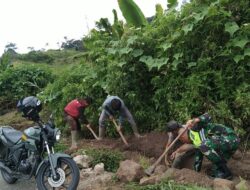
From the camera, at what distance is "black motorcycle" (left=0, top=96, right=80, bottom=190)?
6.65 metres

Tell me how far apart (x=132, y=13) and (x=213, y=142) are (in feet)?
17.8

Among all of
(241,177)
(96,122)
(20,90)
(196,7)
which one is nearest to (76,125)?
(96,122)

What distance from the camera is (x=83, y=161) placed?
7.95 m

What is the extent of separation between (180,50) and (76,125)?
123 inches

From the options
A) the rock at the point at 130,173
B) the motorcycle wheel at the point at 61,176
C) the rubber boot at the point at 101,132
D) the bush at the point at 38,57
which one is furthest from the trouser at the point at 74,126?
the bush at the point at 38,57

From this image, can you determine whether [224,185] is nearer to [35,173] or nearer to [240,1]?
[35,173]

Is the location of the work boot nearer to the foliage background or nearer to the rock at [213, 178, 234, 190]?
the rock at [213, 178, 234, 190]

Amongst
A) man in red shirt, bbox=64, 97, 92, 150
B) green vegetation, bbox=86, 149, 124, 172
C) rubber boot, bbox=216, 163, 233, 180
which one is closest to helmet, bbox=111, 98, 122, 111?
man in red shirt, bbox=64, 97, 92, 150

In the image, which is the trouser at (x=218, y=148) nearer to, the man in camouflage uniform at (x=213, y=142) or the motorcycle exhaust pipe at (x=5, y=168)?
the man in camouflage uniform at (x=213, y=142)

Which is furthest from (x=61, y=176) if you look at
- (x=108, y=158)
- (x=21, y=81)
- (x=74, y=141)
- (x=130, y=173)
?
(x=21, y=81)

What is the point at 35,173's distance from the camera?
7.23 m

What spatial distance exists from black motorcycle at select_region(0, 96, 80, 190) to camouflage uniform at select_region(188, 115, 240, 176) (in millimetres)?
1965

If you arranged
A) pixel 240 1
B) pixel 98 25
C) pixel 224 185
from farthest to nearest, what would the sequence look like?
1. pixel 98 25
2. pixel 240 1
3. pixel 224 185

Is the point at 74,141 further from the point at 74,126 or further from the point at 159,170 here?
the point at 159,170
